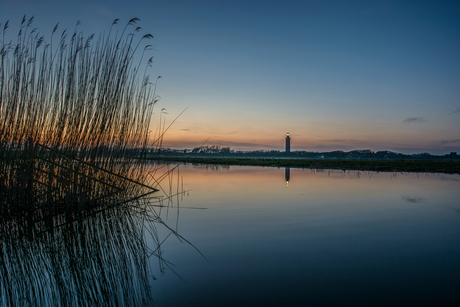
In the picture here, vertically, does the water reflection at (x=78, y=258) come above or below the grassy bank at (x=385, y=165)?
below

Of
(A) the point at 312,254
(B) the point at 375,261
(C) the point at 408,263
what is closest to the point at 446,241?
(C) the point at 408,263

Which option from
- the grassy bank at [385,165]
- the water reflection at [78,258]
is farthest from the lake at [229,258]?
the grassy bank at [385,165]

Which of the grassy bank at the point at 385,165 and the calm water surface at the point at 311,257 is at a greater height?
the grassy bank at the point at 385,165

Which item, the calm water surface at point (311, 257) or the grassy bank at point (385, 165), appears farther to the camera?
the grassy bank at point (385, 165)

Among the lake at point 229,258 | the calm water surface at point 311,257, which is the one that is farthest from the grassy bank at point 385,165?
the calm water surface at point 311,257

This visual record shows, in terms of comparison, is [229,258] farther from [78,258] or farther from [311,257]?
[78,258]

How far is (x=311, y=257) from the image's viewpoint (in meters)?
2.67

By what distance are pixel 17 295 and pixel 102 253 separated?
2.63ft

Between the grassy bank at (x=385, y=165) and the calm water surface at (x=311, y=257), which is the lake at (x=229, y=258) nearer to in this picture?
the calm water surface at (x=311, y=257)

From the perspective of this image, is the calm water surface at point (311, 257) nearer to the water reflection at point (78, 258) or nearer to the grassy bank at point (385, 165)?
the water reflection at point (78, 258)

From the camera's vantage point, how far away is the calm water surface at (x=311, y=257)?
6.41 ft

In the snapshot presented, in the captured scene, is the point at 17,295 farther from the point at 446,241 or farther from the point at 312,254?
the point at 446,241

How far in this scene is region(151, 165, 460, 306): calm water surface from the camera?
6.41 ft

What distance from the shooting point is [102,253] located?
2.66 metres
